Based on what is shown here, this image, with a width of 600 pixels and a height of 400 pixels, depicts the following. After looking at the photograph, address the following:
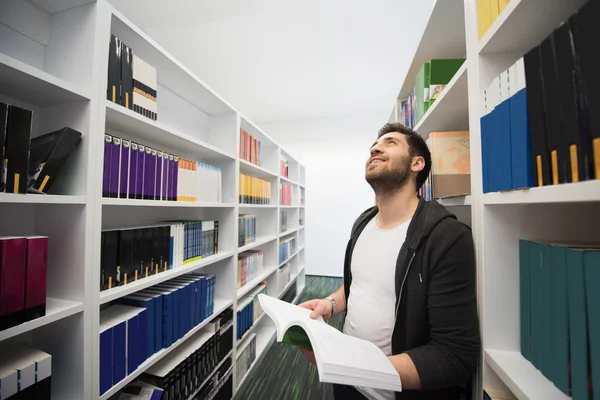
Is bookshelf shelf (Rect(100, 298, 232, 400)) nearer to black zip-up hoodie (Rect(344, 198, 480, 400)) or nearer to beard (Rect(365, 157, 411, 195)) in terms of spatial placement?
black zip-up hoodie (Rect(344, 198, 480, 400))

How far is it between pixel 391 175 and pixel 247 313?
180cm

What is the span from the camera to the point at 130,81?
109 centimetres

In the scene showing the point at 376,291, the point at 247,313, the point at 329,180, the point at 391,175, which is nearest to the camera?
the point at 376,291

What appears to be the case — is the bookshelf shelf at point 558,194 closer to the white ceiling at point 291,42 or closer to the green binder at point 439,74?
the green binder at point 439,74

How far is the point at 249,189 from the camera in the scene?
89.3 inches

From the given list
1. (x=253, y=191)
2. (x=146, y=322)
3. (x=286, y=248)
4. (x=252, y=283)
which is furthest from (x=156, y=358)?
(x=286, y=248)

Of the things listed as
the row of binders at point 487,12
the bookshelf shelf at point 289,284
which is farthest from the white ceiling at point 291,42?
the bookshelf shelf at point 289,284

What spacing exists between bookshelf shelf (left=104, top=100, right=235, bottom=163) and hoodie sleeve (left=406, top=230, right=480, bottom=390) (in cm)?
137

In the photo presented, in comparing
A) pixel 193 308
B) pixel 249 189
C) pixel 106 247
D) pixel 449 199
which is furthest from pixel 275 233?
pixel 449 199

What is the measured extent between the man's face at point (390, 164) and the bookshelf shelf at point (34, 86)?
3.90 ft

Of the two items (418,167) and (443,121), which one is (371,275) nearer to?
(418,167)

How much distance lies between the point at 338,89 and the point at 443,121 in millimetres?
2498

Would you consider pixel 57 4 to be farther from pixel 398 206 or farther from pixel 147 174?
pixel 398 206

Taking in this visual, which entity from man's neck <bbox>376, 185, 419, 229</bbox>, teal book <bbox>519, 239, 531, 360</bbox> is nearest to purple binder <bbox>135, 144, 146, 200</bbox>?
man's neck <bbox>376, 185, 419, 229</bbox>
